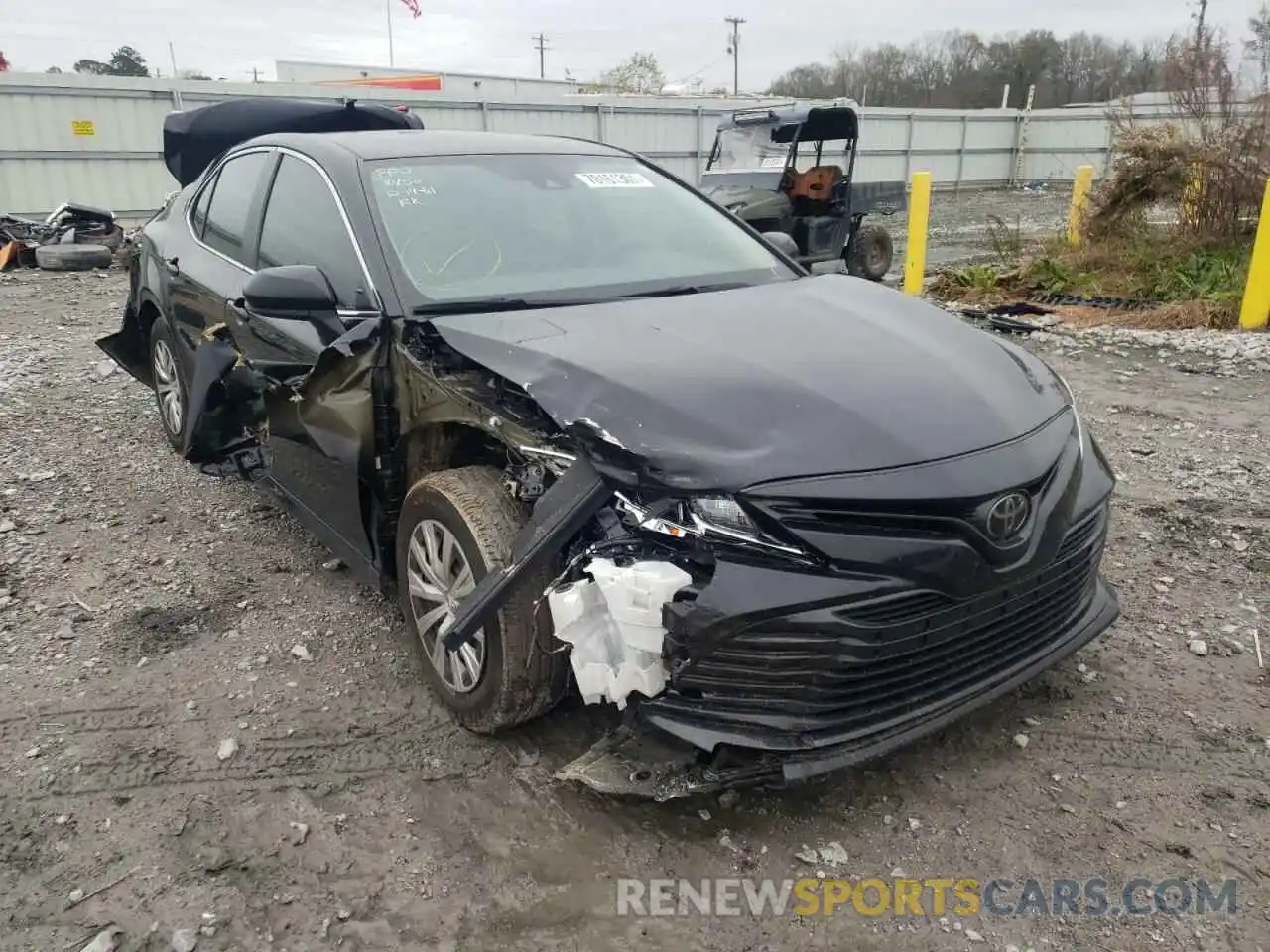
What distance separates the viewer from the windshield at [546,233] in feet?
10.3

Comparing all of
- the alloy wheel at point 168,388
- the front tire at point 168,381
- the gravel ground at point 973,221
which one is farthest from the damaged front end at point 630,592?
the gravel ground at point 973,221

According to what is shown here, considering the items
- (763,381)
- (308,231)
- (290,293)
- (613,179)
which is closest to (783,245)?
(613,179)

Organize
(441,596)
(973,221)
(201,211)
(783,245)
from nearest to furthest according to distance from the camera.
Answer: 1. (441,596)
2. (783,245)
3. (201,211)
4. (973,221)

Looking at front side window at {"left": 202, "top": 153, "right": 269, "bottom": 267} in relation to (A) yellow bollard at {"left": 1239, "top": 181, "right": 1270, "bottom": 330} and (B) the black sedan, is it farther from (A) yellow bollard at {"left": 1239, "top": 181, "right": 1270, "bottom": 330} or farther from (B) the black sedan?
(A) yellow bollard at {"left": 1239, "top": 181, "right": 1270, "bottom": 330}

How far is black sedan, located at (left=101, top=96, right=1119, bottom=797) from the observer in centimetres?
218

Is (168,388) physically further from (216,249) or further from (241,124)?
(241,124)

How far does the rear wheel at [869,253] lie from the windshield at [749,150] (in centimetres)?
141

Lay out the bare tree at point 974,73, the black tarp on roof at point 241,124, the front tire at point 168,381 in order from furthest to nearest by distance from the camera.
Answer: the bare tree at point 974,73
the black tarp on roof at point 241,124
the front tire at point 168,381

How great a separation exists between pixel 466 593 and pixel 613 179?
1.95 m

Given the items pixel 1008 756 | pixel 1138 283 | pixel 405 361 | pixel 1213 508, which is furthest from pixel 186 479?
pixel 1138 283

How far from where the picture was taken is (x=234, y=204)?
4219mm

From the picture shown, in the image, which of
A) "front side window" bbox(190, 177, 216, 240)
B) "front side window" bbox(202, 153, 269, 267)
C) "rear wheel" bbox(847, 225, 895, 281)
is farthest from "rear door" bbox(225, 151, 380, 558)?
"rear wheel" bbox(847, 225, 895, 281)

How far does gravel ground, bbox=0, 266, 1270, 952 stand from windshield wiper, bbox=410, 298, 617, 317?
1.20 m

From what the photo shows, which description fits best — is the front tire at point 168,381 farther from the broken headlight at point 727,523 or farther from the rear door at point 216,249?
the broken headlight at point 727,523
